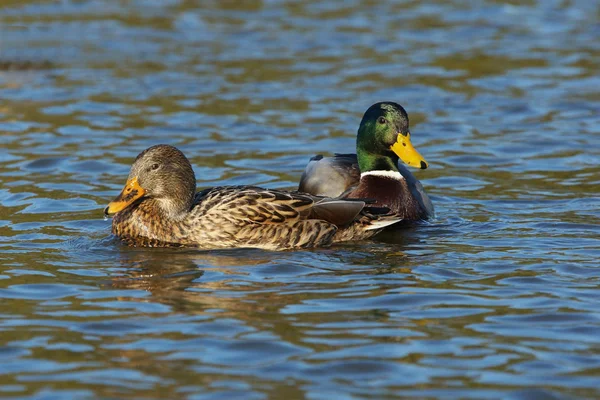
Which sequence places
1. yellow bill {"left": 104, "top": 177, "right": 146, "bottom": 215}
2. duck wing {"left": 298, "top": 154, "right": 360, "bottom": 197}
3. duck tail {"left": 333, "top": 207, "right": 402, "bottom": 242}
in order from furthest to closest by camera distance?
1. duck wing {"left": 298, "top": 154, "right": 360, "bottom": 197}
2. duck tail {"left": 333, "top": 207, "right": 402, "bottom": 242}
3. yellow bill {"left": 104, "top": 177, "right": 146, "bottom": 215}

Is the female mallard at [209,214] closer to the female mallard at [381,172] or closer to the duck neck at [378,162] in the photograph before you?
the female mallard at [381,172]

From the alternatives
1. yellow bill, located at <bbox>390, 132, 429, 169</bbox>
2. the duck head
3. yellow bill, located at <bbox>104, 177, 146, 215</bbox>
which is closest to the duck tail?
yellow bill, located at <bbox>390, 132, 429, 169</bbox>

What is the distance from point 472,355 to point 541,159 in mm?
6878

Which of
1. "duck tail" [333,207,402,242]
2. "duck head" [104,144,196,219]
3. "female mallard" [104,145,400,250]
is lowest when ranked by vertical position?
"duck tail" [333,207,402,242]

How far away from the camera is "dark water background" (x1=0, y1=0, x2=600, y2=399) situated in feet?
21.6

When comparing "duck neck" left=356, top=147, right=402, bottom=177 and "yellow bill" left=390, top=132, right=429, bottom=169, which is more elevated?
"yellow bill" left=390, top=132, right=429, bottom=169

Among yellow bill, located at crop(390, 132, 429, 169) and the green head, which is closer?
yellow bill, located at crop(390, 132, 429, 169)

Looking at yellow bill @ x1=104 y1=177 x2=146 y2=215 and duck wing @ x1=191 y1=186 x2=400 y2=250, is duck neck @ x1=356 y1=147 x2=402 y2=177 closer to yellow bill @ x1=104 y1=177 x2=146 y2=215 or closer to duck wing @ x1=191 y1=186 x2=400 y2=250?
duck wing @ x1=191 y1=186 x2=400 y2=250

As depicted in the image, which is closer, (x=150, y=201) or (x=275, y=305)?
(x=275, y=305)

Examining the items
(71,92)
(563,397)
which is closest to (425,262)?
(563,397)

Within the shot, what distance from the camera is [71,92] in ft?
53.7

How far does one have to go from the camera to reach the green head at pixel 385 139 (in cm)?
1073

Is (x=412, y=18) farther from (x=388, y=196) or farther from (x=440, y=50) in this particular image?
(x=388, y=196)

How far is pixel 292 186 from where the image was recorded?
12227mm
